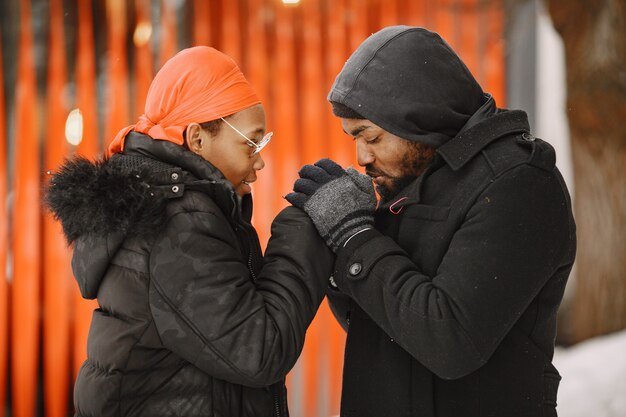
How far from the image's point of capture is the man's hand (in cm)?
152

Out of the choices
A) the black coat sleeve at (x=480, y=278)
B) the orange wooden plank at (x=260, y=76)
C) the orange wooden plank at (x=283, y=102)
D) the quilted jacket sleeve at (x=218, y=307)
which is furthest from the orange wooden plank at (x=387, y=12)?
the quilted jacket sleeve at (x=218, y=307)

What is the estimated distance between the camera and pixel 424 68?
154cm

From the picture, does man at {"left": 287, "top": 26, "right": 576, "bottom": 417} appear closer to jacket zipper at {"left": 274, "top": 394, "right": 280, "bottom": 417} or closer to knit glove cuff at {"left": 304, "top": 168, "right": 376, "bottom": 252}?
knit glove cuff at {"left": 304, "top": 168, "right": 376, "bottom": 252}

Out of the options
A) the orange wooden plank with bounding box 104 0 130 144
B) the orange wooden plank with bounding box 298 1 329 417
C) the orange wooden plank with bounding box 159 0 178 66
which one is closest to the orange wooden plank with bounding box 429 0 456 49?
the orange wooden plank with bounding box 298 1 329 417

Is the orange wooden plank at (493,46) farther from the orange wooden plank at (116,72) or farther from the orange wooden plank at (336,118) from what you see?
the orange wooden plank at (116,72)

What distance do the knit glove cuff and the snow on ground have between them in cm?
247

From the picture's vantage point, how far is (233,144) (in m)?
1.63

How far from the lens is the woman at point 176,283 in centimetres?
135

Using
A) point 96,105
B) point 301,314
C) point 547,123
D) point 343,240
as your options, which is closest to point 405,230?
point 343,240

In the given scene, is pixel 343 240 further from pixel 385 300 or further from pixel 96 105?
pixel 96 105

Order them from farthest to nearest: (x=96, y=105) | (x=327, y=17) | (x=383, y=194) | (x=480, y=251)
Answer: (x=327, y=17) < (x=96, y=105) < (x=383, y=194) < (x=480, y=251)

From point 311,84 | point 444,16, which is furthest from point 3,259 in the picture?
point 444,16

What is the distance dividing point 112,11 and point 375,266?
2311 mm

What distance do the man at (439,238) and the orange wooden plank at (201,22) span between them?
183cm
